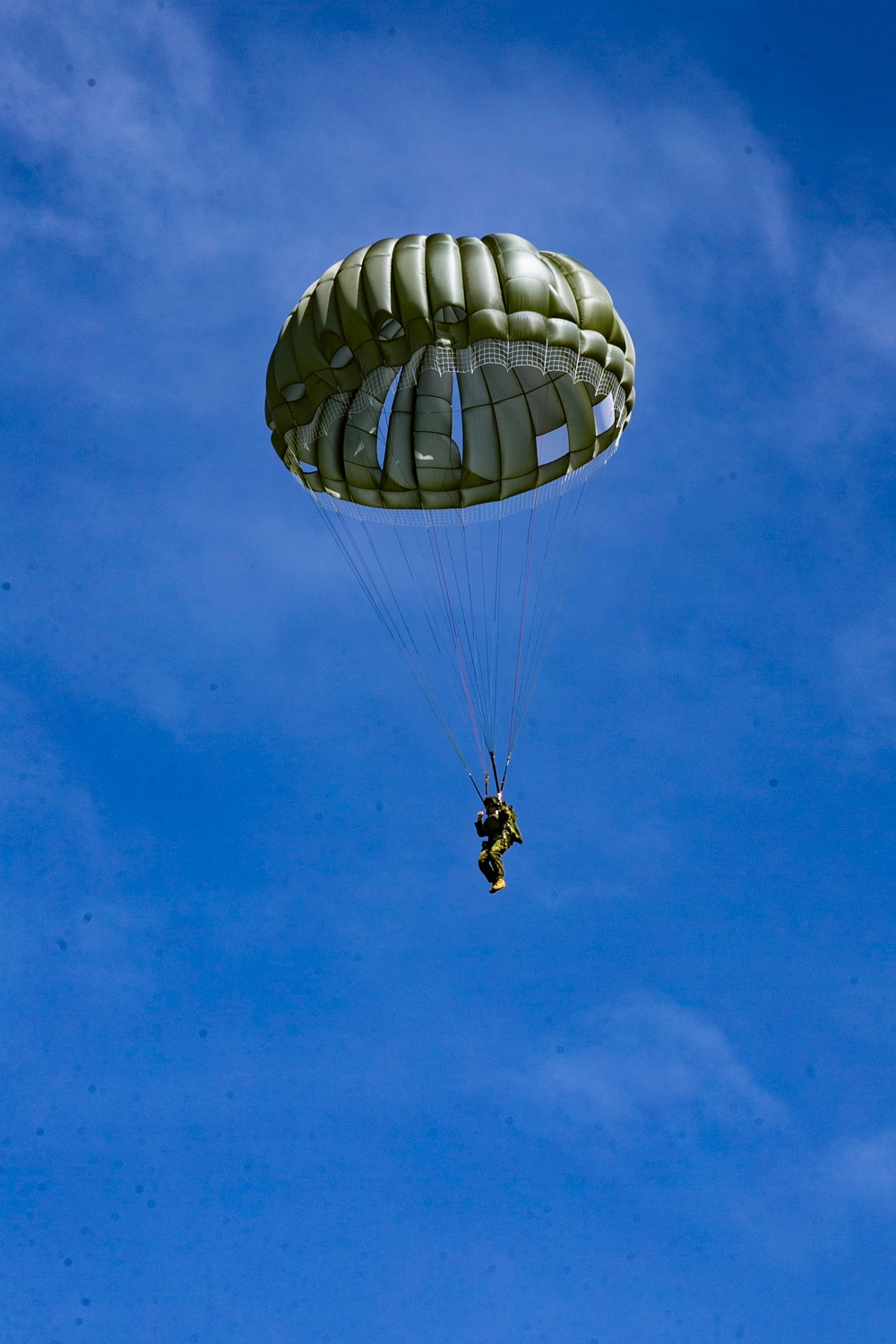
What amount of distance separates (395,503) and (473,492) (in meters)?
1.43

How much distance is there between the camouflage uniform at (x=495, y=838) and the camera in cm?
3058

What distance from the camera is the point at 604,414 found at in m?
33.2

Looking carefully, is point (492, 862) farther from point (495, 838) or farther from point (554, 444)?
point (554, 444)

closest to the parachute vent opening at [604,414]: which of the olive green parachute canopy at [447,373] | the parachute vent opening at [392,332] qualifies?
the olive green parachute canopy at [447,373]

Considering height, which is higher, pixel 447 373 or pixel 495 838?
pixel 447 373

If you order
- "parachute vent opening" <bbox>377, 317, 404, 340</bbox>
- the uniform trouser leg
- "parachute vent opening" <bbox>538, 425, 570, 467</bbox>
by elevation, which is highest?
"parachute vent opening" <bbox>538, 425, 570, 467</bbox>

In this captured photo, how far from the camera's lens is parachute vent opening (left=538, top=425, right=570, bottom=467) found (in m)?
33.2

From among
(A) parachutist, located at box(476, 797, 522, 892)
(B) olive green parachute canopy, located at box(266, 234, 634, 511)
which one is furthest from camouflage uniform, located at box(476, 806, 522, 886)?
(B) olive green parachute canopy, located at box(266, 234, 634, 511)

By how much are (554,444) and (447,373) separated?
7.98ft

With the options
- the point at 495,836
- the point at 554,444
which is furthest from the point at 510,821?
the point at 554,444

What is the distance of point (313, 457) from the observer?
32.8 m

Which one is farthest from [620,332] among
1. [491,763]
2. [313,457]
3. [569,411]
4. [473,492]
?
[491,763]

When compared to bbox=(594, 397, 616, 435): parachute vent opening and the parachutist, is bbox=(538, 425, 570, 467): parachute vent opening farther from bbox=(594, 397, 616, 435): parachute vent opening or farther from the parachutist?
the parachutist

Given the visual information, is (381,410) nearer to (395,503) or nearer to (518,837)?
(395,503)
